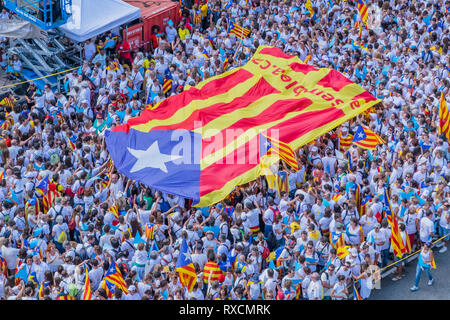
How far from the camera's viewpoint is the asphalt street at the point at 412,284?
17641 mm

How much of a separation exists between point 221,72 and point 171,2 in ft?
15.6

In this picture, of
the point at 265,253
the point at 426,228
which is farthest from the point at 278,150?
the point at 426,228

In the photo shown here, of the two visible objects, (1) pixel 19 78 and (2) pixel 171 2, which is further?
(2) pixel 171 2

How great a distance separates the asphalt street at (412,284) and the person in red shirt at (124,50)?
11089mm

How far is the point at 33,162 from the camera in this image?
20.1 m

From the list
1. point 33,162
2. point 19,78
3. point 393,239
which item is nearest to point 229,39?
point 19,78

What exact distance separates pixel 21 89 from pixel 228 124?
265 inches

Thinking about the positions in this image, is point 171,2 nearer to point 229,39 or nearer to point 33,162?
point 229,39

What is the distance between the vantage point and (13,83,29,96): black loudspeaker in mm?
24109

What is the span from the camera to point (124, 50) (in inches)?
1004

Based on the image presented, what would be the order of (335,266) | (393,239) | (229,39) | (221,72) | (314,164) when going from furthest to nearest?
1. (229,39)
2. (221,72)
3. (314,164)
4. (393,239)
5. (335,266)

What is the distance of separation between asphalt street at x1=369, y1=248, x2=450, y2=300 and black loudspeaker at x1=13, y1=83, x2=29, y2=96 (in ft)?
38.3

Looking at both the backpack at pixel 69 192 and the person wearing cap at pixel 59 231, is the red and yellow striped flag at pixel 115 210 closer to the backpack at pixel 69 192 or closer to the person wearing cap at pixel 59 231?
the person wearing cap at pixel 59 231

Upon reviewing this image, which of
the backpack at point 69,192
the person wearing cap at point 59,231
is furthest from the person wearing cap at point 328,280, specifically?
the backpack at point 69,192
